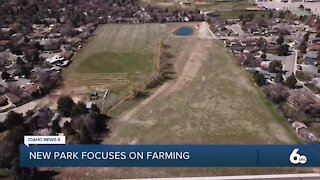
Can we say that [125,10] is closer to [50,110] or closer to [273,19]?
[273,19]

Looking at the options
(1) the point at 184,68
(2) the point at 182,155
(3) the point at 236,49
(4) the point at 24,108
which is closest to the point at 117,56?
(1) the point at 184,68

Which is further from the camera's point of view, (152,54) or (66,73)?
(152,54)

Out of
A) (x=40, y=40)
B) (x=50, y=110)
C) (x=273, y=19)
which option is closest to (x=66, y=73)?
(x=50, y=110)

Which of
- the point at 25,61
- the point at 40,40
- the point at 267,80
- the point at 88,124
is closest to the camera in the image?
the point at 88,124

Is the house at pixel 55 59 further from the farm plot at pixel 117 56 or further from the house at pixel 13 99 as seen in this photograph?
the house at pixel 13 99

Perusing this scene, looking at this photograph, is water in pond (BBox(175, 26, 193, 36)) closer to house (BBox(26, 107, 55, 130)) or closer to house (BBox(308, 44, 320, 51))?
house (BBox(308, 44, 320, 51))

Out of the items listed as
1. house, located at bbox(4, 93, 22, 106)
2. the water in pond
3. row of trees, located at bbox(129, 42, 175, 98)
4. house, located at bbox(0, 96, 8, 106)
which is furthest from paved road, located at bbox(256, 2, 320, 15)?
house, located at bbox(0, 96, 8, 106)
